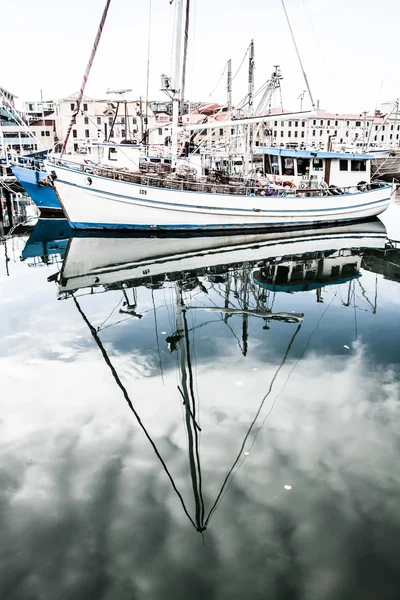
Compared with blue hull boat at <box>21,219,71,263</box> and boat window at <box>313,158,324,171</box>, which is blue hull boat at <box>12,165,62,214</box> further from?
boat window at <box>313,158,324,171</box>

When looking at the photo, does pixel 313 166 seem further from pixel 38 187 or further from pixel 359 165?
pixel 38 187

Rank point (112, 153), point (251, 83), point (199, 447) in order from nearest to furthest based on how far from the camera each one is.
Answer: point (199, 447), point (251, 83), point (112, 153)

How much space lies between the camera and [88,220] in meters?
19.5

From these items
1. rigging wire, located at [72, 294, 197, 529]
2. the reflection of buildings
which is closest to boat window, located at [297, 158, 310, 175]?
the reflection of buildings

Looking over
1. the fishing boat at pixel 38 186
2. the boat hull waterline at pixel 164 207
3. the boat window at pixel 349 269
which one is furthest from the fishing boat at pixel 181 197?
the boat window at pixel 349 269

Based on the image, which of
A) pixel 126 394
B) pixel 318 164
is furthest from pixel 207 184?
pixel 126 394

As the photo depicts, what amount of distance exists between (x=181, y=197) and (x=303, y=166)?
348 inches

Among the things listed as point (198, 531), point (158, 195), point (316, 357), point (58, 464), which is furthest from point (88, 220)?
point (198, 531)

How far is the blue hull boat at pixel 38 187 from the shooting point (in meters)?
25.3

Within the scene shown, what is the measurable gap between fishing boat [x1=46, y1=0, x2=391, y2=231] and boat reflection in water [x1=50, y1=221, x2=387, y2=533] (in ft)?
3.31

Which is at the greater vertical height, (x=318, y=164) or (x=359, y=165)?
(x=318, y=164)

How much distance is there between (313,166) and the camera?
24.4m

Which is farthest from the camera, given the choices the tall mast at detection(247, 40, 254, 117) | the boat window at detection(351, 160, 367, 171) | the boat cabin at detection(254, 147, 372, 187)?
the boat window at detection(351, 160, 367, 171)

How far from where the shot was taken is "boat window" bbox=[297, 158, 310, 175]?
2420cm
